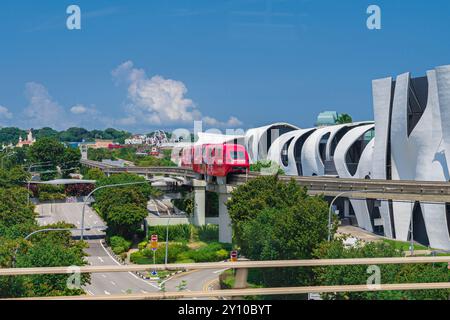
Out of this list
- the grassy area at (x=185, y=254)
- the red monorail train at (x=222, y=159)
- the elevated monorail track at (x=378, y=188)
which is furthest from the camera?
the red monorail train at (x=222, y=159)

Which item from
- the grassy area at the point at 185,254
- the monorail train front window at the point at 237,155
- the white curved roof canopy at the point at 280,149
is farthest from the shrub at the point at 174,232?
the white curved roof canopy at the point at 280,149

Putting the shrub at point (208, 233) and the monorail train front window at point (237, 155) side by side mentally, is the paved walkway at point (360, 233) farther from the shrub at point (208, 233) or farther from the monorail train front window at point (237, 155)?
the monorail train front window at point (237, 155)

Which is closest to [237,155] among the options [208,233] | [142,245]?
[142,245]

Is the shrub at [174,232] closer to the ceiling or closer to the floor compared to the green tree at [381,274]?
closer to the floor
